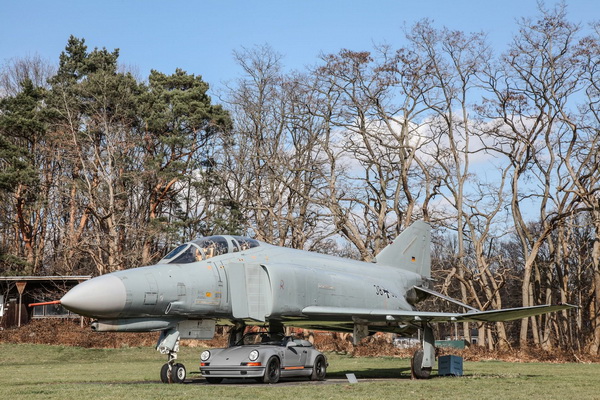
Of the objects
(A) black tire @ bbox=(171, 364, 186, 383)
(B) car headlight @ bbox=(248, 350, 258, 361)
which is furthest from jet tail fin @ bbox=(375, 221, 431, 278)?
(A) black tire @ bbox=(171, 364, 186, 383)

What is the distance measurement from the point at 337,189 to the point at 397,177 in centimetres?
340

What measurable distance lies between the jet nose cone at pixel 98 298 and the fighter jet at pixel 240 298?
0.06 ft

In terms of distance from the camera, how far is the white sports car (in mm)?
14180

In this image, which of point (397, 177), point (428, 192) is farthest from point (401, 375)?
point (397, 177)

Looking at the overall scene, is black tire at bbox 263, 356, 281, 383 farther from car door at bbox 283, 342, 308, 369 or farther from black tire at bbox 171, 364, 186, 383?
black tire at bbox 171, 364, 186, 383

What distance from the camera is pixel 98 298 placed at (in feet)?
41.1

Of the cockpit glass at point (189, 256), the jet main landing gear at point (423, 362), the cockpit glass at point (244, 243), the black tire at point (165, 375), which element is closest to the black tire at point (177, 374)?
the black tire at point (165, 375)

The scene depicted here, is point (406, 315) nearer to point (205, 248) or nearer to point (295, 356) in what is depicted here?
point (295, 356)

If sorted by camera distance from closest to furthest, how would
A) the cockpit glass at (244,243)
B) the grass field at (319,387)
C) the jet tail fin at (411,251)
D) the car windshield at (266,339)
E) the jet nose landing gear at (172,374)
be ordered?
the grass field at (319,387) → the jet nose landing gear at (172,374) → the car windshield at (266,339) → the cockpit glass at (244,243) → the jet tail fin at (411,251)

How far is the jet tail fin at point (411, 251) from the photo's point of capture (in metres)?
21.4

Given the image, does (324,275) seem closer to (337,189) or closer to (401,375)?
(401,375)

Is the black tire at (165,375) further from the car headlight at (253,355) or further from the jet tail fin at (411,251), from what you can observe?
the jet tail fin at (411,251)

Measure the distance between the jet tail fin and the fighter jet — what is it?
2203 mm

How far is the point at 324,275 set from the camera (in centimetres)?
1678
